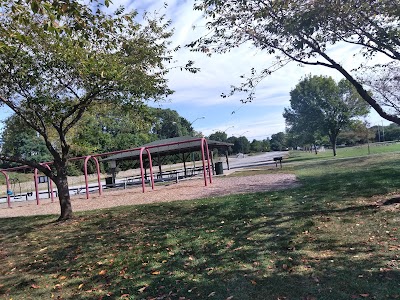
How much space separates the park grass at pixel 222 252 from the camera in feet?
15.5

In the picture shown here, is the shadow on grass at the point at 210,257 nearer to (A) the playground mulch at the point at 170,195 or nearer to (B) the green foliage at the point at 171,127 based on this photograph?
(A) the playground mulch at the point at 170,195

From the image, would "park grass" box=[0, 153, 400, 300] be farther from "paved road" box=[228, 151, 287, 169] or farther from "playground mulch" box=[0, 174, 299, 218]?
"paved road" box=[228, 151, 287, 169]

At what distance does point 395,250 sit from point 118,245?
5088mm

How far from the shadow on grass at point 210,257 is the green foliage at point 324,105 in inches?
1375

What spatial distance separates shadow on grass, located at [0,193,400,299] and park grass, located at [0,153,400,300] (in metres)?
0.02

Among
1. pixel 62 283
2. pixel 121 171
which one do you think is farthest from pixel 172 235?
pixel 121 171

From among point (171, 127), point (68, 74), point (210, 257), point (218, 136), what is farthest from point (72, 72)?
point (218, 136)

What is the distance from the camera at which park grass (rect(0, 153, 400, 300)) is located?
186 inches

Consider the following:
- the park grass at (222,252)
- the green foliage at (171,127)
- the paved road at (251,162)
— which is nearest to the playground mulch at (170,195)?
the park grass at (222,252)

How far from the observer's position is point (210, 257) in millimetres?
6086

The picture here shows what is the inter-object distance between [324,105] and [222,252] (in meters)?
39.7

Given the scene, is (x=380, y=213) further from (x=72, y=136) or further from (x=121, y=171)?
(x=121, y=171)

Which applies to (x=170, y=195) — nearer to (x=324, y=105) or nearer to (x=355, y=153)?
(x=324, y=105)

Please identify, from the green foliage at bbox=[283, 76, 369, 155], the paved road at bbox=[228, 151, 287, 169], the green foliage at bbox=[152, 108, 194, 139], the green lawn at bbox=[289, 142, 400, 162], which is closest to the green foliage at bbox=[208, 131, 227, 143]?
the green foliage at bbox=[152, 108, 194, 139]
